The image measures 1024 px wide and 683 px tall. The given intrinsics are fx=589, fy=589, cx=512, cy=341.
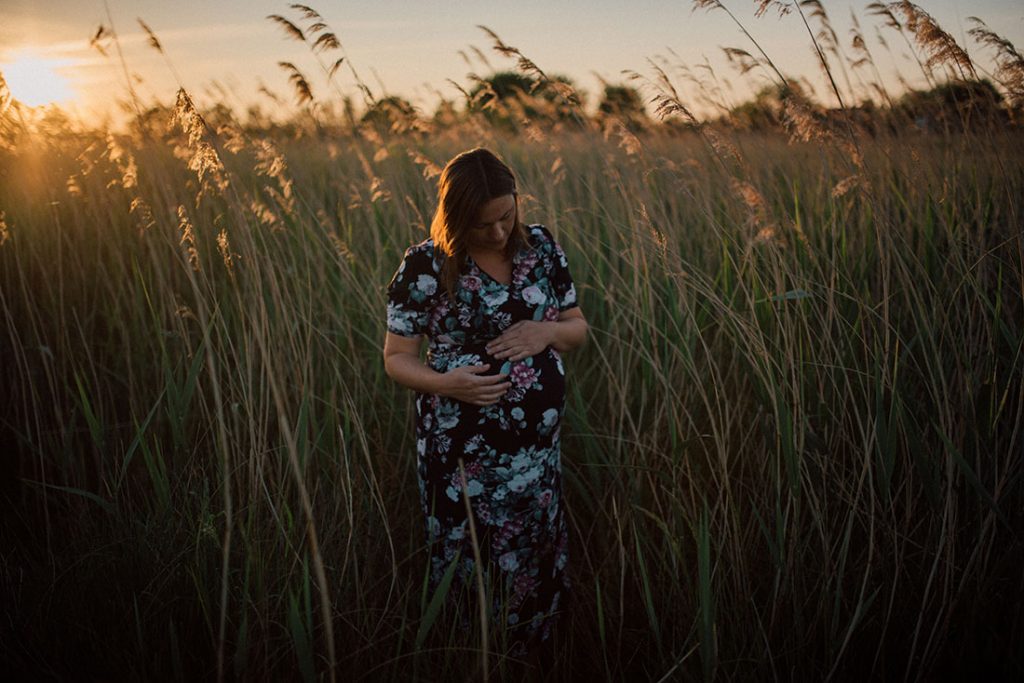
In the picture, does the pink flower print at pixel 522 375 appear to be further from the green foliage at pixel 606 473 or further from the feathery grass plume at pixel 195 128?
the feathery grass plume at pixel 195 128

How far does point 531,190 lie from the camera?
9.06 feet

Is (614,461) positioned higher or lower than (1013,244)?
lower

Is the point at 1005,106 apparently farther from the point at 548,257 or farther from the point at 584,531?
the point at 584,531

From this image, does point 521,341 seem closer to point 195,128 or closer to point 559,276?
point 559,276

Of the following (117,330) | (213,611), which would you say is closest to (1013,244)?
(213,611)

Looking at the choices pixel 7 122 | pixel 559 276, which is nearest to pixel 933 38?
pixel 559 276

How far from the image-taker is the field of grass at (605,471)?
4.94 ft

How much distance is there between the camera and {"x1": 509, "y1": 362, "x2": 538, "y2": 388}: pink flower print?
1663 mm

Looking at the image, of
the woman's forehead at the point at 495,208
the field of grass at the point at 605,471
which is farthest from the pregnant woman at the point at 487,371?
the field of grass at the point at 605,471

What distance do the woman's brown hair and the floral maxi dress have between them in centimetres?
5

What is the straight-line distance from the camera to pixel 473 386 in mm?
1604

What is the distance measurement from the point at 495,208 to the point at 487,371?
449mm

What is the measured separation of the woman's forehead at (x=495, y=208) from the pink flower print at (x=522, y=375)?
41 centimetres

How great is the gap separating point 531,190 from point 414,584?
176 cm
